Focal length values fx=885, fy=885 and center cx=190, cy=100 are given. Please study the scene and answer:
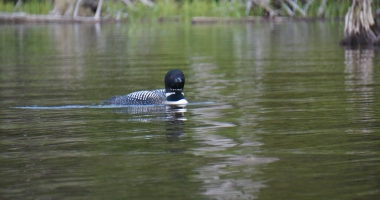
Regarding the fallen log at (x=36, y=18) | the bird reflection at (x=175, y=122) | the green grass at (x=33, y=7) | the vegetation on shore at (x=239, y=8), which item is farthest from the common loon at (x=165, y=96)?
the green grass at (x=33, y=7)

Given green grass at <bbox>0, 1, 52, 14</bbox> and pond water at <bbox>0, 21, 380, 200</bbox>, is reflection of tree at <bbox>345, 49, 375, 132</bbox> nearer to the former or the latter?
pond water at <bbox>0, 21, 380, 200</bbox>

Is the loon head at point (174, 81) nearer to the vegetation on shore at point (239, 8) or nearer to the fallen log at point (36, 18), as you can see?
the vegetation on shore at point (239, 8)

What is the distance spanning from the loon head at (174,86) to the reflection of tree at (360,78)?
233 cm

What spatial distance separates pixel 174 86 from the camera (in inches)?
480

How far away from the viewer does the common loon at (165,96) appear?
1214 centimetres

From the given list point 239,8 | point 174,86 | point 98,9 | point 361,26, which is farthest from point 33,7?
point 174,86

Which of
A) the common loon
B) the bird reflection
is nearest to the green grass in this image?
the common loon

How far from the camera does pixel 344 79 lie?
15.6m

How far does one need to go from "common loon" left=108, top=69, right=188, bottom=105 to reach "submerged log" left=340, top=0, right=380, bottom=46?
13.0 metres

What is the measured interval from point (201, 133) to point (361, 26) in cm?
1634

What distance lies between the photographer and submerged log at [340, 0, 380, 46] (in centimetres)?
2433

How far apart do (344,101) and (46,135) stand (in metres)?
4.49

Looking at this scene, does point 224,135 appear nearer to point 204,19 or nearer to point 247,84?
point 247,84

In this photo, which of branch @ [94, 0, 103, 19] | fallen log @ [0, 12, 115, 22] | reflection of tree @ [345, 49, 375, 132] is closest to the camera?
reflection of tree @ [345, 49, 375, 132]
